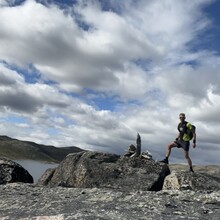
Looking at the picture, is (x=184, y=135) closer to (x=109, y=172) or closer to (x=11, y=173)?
(x=109, y=172)

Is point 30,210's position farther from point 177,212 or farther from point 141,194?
point 177,212

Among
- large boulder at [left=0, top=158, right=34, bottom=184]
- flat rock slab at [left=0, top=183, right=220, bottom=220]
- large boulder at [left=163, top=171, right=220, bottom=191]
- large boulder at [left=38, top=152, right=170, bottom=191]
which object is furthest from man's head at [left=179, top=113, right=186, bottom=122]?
large boulder at [left=0, top=158, right=34, bottom=184]

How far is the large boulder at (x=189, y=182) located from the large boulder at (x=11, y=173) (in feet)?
31.3

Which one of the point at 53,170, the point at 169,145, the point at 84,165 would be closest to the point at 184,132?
the point at 169,145

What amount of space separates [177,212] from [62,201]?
4.61 meters

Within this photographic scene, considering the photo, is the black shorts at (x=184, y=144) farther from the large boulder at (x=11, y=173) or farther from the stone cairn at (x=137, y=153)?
the large boulder at (x=11, y=173)

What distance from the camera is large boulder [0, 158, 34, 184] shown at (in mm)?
23719

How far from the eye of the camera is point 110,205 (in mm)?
13312

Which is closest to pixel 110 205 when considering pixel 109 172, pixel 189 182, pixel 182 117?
pixel 189 182

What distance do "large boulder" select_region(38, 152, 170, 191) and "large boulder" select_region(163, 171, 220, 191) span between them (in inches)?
63.4

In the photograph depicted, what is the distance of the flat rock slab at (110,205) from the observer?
1234 cm

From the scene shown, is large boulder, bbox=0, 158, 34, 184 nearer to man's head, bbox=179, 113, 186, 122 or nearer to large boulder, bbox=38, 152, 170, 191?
large boulder, bbox=38, 152, 170, 191

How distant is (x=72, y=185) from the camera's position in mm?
23016

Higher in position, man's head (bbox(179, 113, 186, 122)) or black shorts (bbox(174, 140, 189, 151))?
man's head (bbox(179, 113, 186, 122))
